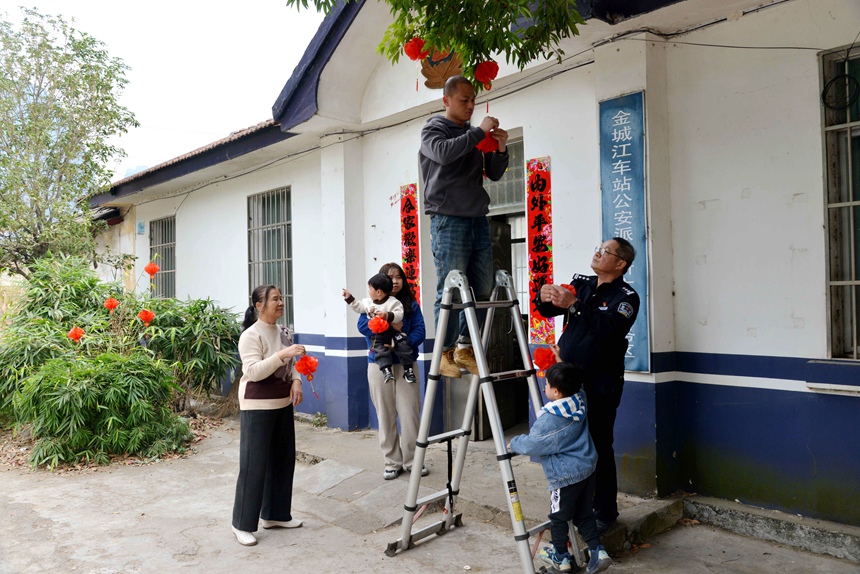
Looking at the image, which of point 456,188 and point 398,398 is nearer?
point 456,188

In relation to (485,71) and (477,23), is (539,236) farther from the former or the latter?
(477,23)

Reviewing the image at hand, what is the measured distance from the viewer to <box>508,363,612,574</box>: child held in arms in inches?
143

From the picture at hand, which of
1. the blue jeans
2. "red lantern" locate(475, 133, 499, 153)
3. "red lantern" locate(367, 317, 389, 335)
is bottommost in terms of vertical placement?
"red lantern" locate(367, 317, 389, 335)

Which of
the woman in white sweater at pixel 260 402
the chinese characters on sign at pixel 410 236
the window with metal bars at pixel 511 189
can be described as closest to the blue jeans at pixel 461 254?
the woman in white sweater at pixel 260 402

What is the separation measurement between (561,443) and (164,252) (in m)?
10.9

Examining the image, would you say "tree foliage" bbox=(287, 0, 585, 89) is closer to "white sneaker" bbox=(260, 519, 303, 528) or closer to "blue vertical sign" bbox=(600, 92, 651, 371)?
"blue vertical sign" bbox=(600, 92, 651, 371)

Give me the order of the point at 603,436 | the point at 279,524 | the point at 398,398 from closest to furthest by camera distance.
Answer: the point at 603,436, the point at 279,524, the point at 398,398

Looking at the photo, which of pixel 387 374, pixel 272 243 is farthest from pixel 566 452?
pixel 272 243

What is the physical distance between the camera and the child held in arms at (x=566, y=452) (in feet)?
11.9

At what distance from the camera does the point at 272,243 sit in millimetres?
9758

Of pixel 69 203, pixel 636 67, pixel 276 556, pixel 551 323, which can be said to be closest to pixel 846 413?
pixel 551 323

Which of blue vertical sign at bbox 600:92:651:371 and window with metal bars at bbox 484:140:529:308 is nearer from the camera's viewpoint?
blue vertical sign at bbox 600:92:651:371

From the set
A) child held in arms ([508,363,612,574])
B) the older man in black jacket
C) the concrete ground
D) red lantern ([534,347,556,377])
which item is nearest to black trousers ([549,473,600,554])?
child held in arms ([508,363,612,574])

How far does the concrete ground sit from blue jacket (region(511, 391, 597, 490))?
0.83m
